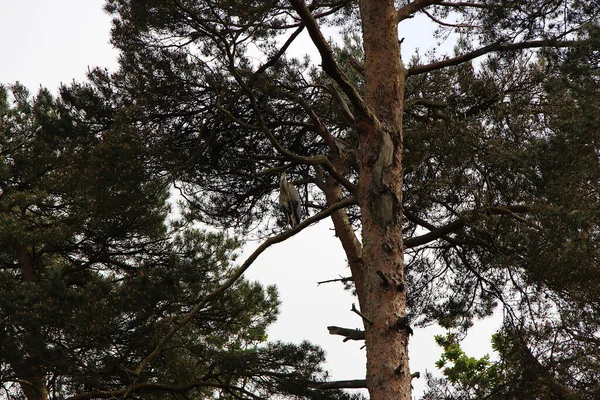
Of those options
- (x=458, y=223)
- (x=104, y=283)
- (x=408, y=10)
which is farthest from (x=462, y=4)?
(x=104, y=283)

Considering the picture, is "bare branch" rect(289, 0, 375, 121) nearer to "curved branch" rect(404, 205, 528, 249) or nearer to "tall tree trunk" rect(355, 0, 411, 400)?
"tall tree trunk" rect(355, 0, 411, 400)

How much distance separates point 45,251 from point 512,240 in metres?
7.92

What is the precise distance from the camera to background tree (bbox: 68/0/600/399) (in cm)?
616

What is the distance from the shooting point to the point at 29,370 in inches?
360

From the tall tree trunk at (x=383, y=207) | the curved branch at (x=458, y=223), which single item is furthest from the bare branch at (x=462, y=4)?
the curved branch at (x=458, y=223)

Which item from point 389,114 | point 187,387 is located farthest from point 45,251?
point 389,114

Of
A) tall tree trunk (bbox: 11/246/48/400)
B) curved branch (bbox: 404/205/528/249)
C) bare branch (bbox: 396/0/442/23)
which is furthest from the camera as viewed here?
tall tree trunk (bbox: 11/246/48/400)

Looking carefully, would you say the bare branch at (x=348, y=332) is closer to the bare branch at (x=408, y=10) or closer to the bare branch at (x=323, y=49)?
the bare branch at (x=323, y=49)

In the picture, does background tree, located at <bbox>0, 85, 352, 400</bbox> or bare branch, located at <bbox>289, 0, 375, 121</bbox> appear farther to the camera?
background tree, located at <bbox>0, 85, 352, 400</bbox>

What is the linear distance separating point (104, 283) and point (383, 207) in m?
4.64

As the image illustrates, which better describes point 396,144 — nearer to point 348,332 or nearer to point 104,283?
point 348,332

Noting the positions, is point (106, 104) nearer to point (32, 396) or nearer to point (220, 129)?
point (220, 129)

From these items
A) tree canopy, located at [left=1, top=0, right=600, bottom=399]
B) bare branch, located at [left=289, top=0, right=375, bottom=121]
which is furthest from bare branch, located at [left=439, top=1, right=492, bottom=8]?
bare branch, located at [left=289, top=0, right=375, bottom=121]

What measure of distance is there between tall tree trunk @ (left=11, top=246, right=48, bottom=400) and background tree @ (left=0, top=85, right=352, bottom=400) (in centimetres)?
2
